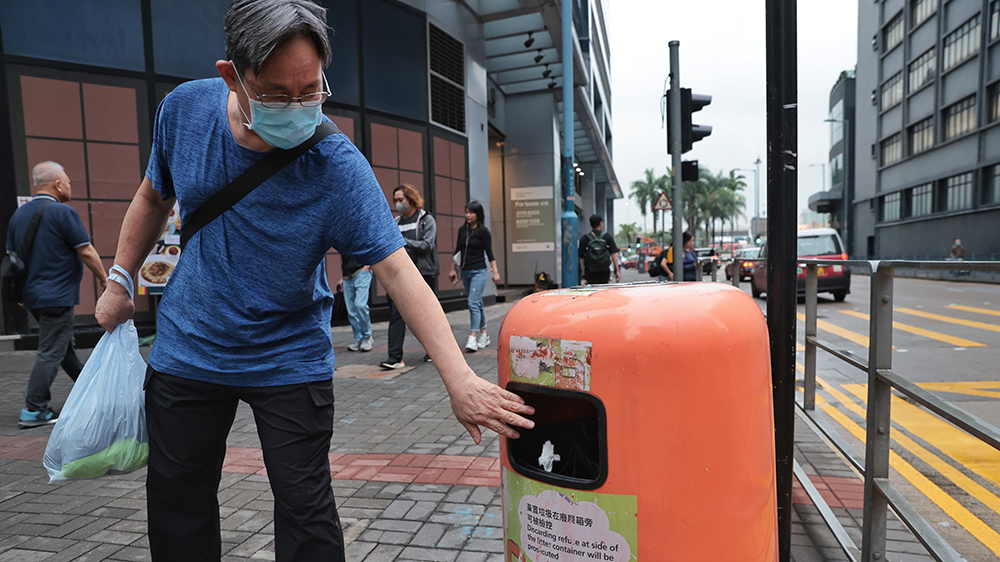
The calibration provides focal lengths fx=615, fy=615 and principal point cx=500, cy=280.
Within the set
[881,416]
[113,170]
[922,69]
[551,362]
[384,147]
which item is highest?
[922,69]

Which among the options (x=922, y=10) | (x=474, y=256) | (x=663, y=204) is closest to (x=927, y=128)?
(x=922, y=10)

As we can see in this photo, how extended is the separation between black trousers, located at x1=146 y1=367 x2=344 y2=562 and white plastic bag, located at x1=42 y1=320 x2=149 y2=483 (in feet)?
0.96

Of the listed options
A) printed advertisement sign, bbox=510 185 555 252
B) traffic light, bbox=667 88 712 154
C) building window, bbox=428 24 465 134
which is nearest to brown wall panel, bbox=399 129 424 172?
building window, bbox=428 24 465 134

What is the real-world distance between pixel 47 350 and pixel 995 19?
36083mm

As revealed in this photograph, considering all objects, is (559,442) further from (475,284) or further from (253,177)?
(475,284)

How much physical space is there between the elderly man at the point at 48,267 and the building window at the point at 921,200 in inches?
1553

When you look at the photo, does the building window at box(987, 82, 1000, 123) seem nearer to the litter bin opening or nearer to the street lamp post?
the street lamp post

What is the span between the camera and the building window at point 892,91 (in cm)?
3718

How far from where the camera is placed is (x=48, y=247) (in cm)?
438

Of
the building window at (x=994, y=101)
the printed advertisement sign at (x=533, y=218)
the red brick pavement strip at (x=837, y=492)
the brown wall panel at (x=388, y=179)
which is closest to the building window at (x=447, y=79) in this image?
the brown wall panel at (x=388, y=179)

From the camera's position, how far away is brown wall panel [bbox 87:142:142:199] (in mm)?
8359

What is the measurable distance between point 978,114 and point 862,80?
16406 millimetres

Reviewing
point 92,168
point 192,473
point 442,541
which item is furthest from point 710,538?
point 92,168

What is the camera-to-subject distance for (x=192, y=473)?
163 cm
